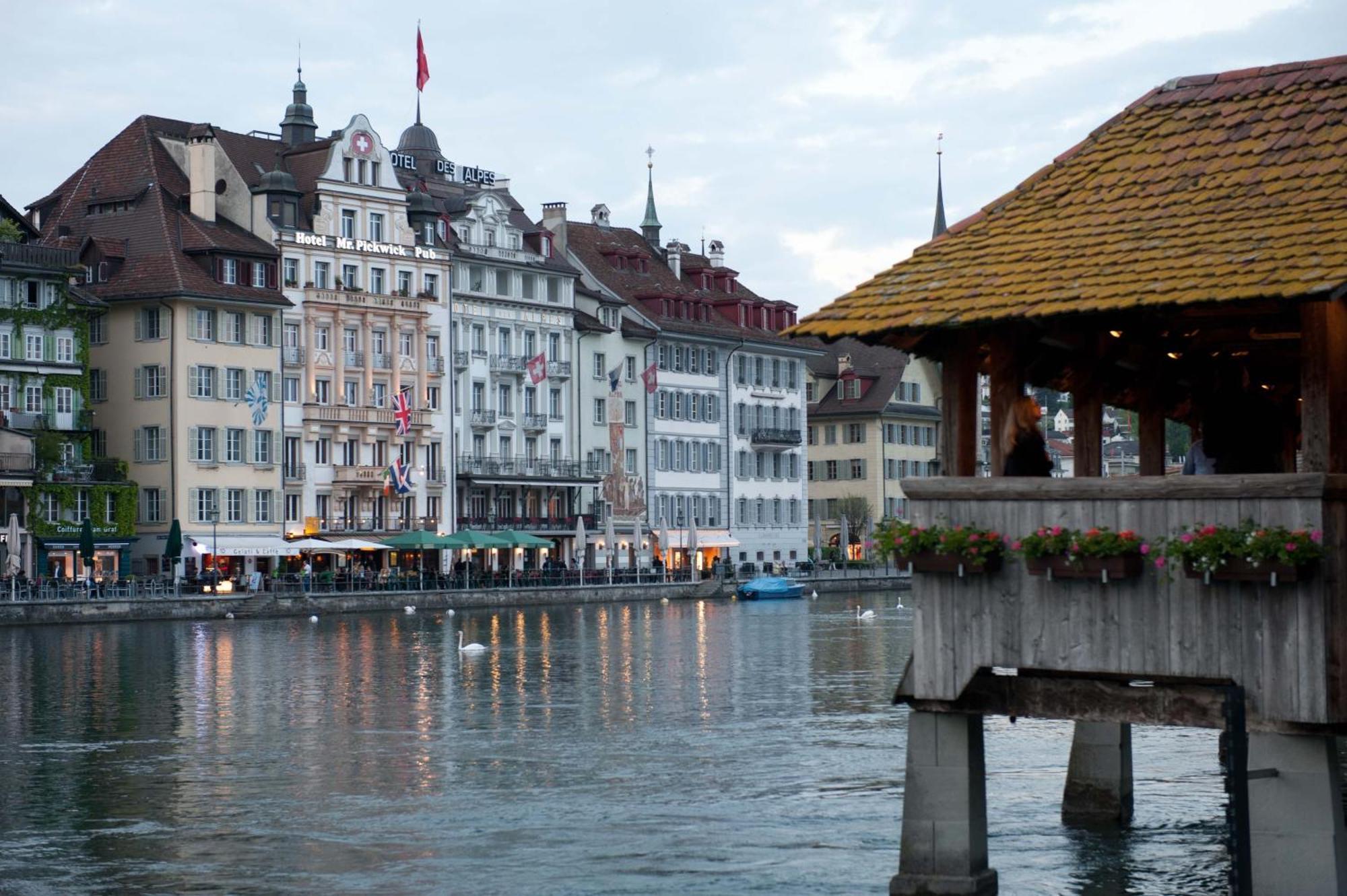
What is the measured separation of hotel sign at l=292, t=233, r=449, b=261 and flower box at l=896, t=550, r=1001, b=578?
80485 mm

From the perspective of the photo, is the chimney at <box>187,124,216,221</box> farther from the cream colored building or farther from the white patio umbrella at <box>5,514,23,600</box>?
the cream colored building

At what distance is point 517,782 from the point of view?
1103 inches

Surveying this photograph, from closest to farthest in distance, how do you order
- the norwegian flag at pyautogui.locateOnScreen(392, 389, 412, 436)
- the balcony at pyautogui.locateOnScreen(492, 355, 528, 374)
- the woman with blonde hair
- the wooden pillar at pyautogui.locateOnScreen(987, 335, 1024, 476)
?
1. the wooden pillar at pyautogui.locateOnScreen(987, 335, 1024, 476)
2. the woman with blonde hair
3. the norwegian flag at pyautogui.locateOnScreen(392, 389, 412, 436)
4. the balcony at pyautogui.locateOnScreen(492, 355, 528, 374)

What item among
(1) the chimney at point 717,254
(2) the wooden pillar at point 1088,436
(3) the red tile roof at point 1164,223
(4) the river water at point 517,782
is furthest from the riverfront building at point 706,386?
(3) the red tile roof at point 1164,223

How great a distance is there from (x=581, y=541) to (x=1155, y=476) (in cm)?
8474

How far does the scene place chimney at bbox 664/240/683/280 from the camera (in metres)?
124

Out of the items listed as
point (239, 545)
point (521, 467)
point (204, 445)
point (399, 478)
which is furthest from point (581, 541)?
point (204, 445)

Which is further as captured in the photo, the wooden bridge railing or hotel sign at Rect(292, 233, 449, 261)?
hotel sign at Rect(292, 233, 449, 261)

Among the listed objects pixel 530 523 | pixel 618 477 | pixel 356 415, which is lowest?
pixel 530 523

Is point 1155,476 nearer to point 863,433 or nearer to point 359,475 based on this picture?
point 359,475

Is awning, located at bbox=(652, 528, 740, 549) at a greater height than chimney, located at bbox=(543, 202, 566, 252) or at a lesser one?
lesser

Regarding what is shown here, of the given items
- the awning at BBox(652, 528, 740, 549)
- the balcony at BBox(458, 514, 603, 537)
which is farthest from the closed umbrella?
the awning at BBox(652, 528, 740, 549)

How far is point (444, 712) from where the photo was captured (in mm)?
38688

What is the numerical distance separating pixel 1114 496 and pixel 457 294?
88.8 meters
